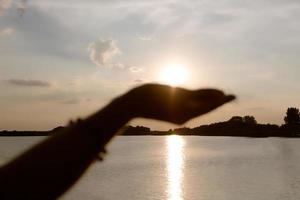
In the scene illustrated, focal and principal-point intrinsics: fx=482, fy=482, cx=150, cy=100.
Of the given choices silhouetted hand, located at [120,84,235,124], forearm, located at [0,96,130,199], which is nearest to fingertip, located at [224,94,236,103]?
silhouetted hand, located at [120,84,235,124]

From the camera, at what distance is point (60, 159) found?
131cm

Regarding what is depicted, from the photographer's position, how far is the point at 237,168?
152125 millimetres

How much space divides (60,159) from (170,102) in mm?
341

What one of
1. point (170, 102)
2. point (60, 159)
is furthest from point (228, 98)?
point (60, 159)

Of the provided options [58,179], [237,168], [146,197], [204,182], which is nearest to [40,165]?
[58,179]

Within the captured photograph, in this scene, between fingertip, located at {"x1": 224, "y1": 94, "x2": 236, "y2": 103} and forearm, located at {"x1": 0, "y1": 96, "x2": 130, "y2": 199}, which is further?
fingertip, located at {"x1": 224, "y1": 94, "x2": 236, "y2": 103}

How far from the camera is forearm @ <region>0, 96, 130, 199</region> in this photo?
128 cm

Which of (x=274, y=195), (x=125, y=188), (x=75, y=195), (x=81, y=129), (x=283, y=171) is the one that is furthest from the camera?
(x=283, y=171)

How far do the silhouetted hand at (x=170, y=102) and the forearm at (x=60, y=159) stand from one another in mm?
48

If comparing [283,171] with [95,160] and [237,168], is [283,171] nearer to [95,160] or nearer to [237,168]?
[237,168]

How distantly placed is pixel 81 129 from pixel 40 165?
17 cm

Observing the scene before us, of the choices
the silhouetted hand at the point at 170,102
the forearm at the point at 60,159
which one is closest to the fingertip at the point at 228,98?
the silhouetted hand at the point at 170,102

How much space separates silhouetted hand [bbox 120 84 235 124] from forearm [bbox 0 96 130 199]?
0.16ft

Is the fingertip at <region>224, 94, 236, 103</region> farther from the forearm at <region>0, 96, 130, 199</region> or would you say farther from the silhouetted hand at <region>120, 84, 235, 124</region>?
the forearm at <region>0, 96, 130, 199</region>
